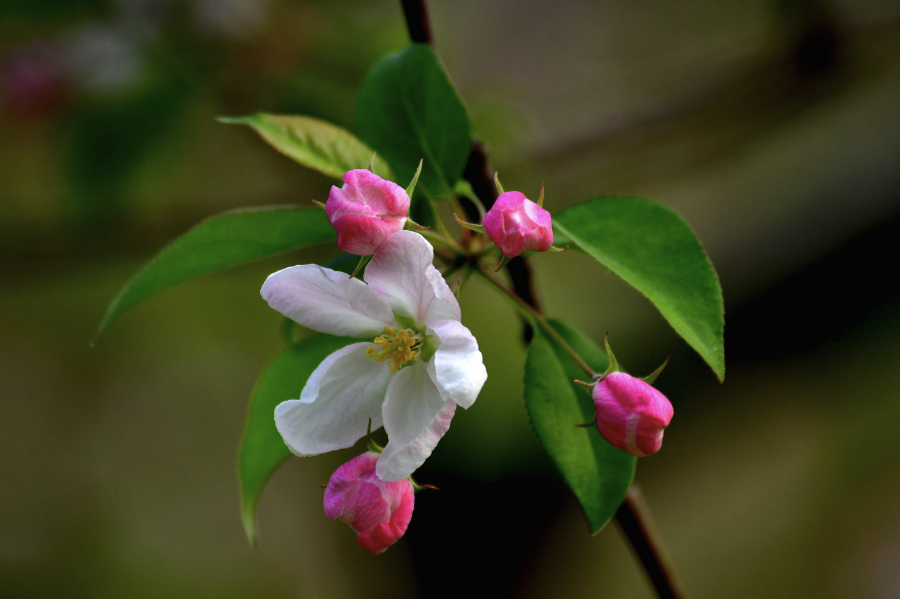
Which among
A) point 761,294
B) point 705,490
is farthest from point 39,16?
point 705,490

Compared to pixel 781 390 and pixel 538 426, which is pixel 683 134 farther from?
pixel 538 426

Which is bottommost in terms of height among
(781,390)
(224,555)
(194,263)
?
(224,555)

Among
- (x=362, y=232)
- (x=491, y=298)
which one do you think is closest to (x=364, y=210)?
(x=362, y=232)

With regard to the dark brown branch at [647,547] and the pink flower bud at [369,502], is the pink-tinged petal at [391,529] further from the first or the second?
the dark brown branch at [647,547]

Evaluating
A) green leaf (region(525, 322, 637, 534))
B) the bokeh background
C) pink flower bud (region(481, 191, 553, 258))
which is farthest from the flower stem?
the bokeh background

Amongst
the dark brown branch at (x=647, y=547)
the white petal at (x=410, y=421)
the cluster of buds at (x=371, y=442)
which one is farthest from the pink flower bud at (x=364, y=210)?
the dark brown branch at (x=647, y=547)

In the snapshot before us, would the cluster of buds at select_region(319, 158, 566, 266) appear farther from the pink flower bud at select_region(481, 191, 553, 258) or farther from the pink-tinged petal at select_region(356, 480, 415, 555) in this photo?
the pink-tinged petal at select_region(356, 480, 415, 555)

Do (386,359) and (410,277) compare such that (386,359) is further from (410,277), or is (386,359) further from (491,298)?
(491,298)
